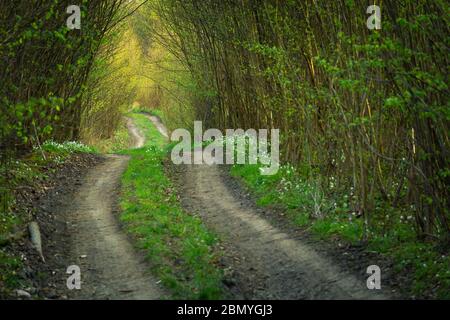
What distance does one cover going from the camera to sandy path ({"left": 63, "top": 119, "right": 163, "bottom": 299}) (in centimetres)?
800

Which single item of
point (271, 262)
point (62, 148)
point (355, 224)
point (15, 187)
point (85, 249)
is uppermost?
point (62, 148)

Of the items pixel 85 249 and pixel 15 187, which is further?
pixel 15 187

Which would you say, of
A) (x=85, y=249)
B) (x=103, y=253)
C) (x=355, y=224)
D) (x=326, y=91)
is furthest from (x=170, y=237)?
(x=326, y=91)

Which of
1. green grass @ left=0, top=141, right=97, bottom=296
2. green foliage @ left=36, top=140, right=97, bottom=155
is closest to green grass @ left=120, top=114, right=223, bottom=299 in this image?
green grass @ left=0, top=141, right=97, bottom=296

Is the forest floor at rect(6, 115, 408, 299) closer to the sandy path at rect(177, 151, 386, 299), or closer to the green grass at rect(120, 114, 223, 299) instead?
the sandy path at rect(177, 151, 386, 299)

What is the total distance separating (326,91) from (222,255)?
3813 mm

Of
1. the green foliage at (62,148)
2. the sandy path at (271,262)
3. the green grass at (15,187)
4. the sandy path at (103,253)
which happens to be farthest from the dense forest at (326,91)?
the sandy path at (103,253)

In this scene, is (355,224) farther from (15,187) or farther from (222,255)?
(15,187)

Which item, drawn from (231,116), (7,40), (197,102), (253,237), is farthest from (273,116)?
(197,102)

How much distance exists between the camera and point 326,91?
11102mm

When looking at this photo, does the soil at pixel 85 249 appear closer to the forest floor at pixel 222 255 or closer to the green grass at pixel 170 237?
the forest floor at pixel 222 255

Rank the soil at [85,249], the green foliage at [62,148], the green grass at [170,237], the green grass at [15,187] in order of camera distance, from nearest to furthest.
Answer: the green grass at [170,237] < the soil at [85,249] < the green grass at [15,187] < the green foliage at [62,148]

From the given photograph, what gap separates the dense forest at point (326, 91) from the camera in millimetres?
8227

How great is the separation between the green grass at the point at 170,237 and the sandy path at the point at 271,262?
1.38ft
